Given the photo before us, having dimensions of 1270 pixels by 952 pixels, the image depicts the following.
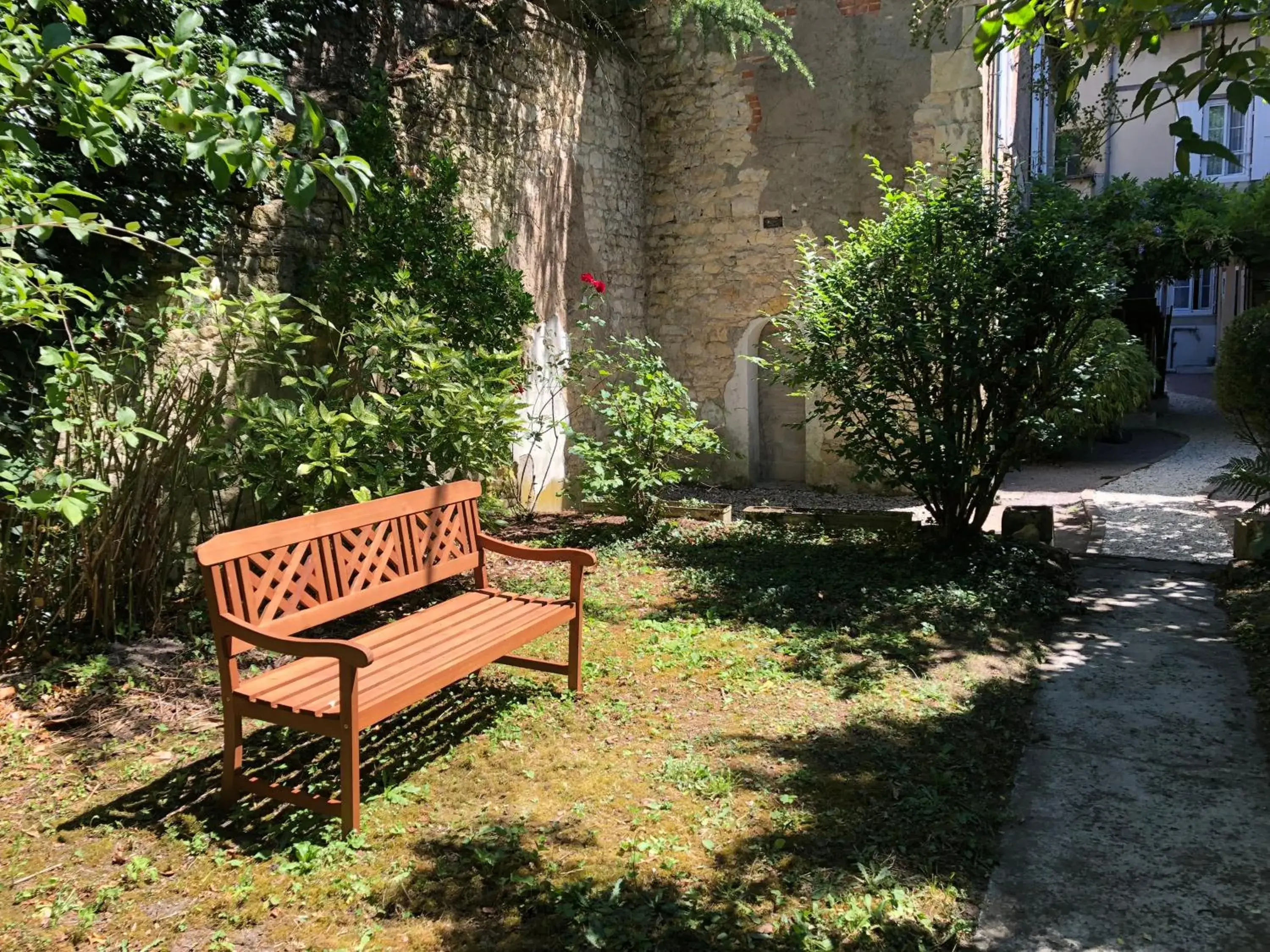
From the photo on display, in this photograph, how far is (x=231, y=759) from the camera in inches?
118

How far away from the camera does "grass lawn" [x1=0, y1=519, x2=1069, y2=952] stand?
2428mm

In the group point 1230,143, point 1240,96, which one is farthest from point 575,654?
point 1230,143

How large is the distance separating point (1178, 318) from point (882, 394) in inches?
1011

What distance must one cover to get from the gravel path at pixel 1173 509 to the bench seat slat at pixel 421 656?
200 inches

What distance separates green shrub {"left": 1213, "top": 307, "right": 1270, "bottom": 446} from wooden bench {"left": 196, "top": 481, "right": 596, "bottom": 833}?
6.36m

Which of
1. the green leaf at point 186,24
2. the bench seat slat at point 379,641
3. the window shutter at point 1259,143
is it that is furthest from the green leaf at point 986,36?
the window shutter at point 1259,143

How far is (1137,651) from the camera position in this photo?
15.7 ft

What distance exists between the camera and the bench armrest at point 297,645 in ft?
8.90

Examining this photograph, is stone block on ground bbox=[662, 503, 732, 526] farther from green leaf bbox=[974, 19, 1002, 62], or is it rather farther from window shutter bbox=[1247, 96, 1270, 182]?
window shutter bbox=[1247, 96, 1270, 182]

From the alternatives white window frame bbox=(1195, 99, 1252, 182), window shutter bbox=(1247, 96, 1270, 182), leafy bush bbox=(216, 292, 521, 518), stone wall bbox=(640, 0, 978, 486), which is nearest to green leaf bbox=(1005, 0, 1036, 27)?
leafy bush bbox=(216, 292, 521, 518)

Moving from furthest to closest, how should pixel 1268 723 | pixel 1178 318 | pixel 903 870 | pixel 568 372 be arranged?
pixel 1178 318 < pixel 568 372 < pixel 1268 723 < pixel 903 870

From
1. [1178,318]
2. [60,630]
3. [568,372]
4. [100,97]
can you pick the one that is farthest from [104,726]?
[1178,318]

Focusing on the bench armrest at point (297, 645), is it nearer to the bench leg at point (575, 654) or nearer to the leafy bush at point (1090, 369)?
the bench leg at point (575, 654)

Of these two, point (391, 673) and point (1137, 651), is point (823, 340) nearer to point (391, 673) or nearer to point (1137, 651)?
point (1137, 651)
